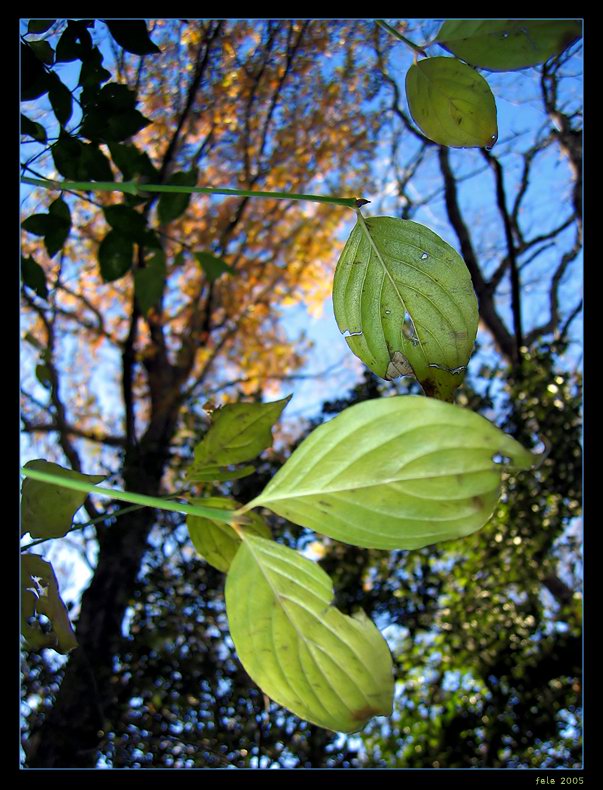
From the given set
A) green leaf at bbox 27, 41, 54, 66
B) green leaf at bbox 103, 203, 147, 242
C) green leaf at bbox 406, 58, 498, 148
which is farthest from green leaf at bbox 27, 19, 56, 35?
green leaf at bbox 406, 58, 498, 148

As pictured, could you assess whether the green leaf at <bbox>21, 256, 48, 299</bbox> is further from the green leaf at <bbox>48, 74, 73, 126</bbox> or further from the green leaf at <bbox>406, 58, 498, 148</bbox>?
the green leaf at <bbox>406, 58, 498, 148</bbox>

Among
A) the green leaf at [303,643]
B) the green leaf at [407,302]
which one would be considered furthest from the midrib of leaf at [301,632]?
the green leaf at [407,302]

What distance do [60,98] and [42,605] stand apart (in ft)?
1.00

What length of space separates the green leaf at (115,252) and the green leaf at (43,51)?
0.39 feet

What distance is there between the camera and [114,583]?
1170 mm

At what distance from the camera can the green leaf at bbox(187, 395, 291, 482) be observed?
318 mm

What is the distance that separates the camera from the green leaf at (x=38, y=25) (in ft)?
1.16

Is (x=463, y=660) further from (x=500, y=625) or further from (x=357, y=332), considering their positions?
(x=357, y=332)

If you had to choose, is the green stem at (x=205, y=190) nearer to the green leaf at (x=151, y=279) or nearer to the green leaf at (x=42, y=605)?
the green leaf at (x=42, y=605)

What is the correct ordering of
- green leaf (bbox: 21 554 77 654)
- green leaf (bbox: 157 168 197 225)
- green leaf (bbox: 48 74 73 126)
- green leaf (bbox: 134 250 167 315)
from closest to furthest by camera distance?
green leaf (bbox: 21 554 77 654)
green leaf (bbox: 48 74 73 126)
green leaf (bbox: 157 168 197 225)
green leaf (bbox: 134 250 167 315)

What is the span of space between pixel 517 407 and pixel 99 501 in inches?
33.5

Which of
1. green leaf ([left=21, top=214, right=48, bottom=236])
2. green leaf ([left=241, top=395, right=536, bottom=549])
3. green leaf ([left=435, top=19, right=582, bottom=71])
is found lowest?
green leaf ([left=241, top=395, right=536, bottom=549])

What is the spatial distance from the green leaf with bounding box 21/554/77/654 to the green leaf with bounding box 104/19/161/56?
309 mm
